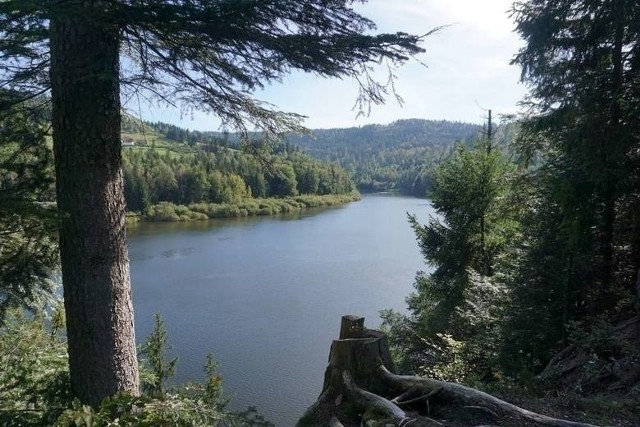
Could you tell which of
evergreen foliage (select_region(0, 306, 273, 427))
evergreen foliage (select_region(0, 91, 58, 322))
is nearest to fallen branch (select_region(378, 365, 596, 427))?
evergreen foliage (select_region(0, 306, 273, 427))

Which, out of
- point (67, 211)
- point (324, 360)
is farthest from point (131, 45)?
point (324, 360)

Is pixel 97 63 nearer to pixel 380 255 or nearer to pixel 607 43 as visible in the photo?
pixel 607 43

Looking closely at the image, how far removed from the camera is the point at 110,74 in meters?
2.57

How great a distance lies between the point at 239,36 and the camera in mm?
2924

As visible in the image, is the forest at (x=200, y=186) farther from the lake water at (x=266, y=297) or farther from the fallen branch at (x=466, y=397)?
the fallen branch at (x=466, y=397)

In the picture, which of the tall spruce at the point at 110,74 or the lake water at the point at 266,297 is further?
the lake water at the point at 266,297

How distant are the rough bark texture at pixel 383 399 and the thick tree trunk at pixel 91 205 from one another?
4.49 feet

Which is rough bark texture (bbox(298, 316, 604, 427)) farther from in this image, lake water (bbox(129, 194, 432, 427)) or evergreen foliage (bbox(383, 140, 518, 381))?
lake water (bbox(129, 194, 432, 427))

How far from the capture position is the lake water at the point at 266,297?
1427 cm

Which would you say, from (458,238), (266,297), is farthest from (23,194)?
(266,297)

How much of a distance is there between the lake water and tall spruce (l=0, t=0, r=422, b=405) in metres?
10.2

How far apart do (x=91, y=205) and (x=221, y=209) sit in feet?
165

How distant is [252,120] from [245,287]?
63.3 ft

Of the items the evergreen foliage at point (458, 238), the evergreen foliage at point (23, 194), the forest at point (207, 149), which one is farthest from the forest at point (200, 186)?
the evergreen foliage at point (23, 194)
